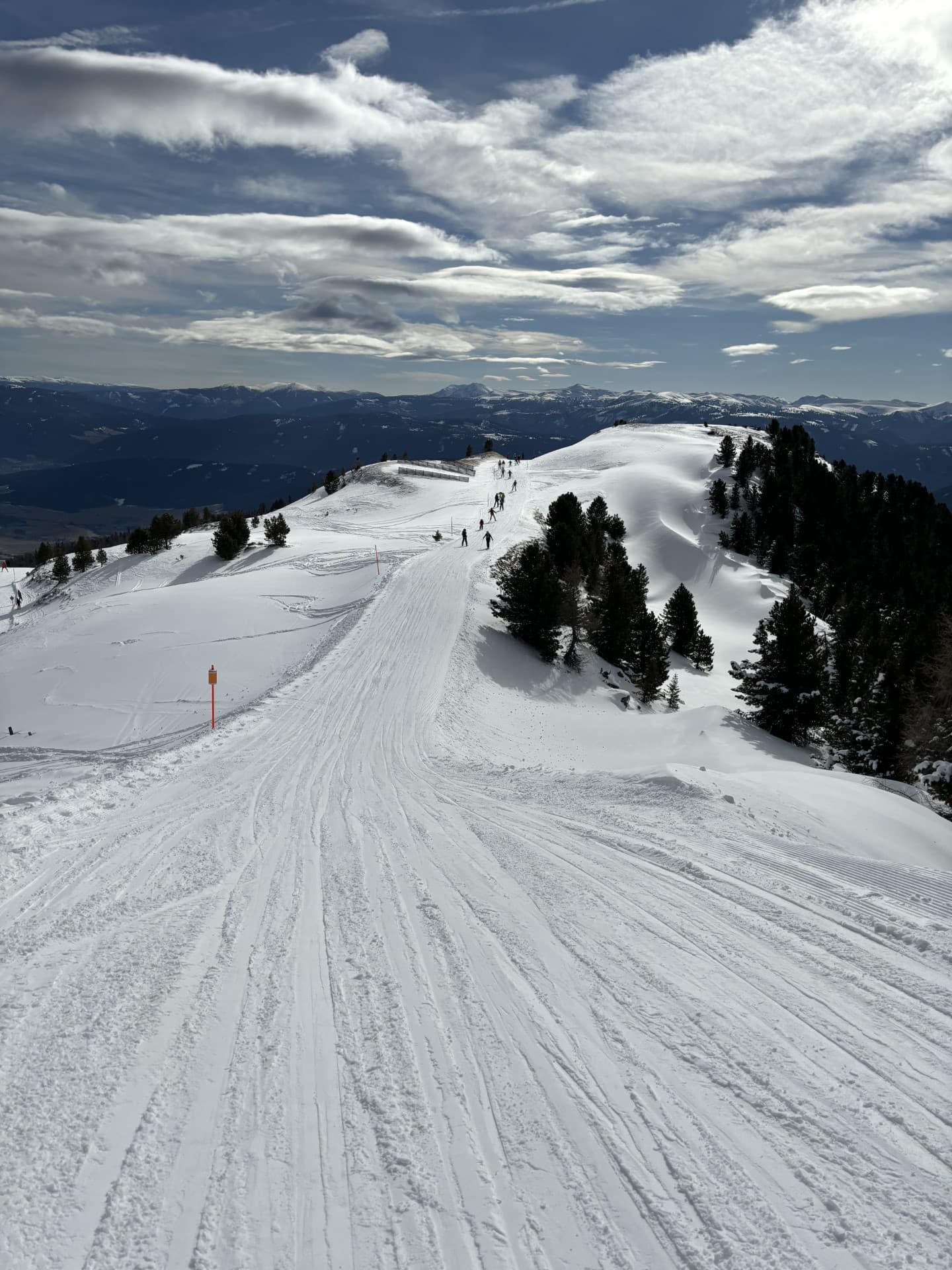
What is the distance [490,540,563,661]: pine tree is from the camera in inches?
1096

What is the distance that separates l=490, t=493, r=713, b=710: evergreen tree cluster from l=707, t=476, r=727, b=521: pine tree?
1689 inches

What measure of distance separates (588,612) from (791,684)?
8.69 meters

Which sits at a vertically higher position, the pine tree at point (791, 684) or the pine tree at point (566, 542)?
the pine tree at point (566, 542)

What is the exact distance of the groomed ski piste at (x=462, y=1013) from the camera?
421cm

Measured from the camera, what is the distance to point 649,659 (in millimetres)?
28984

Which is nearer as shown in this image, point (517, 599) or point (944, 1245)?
point (944, 1245)

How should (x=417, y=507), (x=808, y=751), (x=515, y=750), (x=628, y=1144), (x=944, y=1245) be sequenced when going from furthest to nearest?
(x=417, y=507) → (x=808, y=751) → (x=515, y=750) → (x=628, y=1144) → (x=944, y=1245)

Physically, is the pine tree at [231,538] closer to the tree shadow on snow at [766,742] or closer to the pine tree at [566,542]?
the pine tree at [566,542]

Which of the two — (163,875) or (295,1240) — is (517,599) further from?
(295,1240)

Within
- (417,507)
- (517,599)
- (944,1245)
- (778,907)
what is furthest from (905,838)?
(417,507)

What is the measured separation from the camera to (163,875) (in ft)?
28.3

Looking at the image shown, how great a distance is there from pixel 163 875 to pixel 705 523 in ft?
262

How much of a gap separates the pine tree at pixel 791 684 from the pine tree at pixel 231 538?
3625 centimetres

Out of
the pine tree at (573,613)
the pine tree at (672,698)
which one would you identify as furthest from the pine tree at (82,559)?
the pine tree at (672,698)
